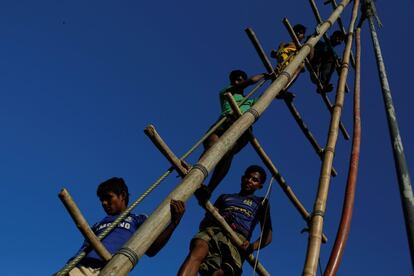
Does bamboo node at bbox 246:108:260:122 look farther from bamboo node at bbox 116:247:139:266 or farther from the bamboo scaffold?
bamboo node at bbox 116:247:139:266

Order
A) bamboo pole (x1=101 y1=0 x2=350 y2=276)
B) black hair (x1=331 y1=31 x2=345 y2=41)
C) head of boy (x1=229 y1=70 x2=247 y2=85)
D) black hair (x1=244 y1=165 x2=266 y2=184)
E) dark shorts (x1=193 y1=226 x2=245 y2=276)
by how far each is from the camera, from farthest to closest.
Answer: black hair (x1=331 y1=31 x2=345 y2=41)
head of boy (x1=229 y1=70 x2=247 y2=85)
black hair (x1=244 y1=165 x2=266 y2=184)
dark shorts (x1=193 y1=226 x2=245 y2=276)
bamboo pole (x1=101 y1=0 x2=350 y2=276)

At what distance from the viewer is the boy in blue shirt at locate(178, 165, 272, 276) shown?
3959 mm

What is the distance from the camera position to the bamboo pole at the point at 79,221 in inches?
94.2

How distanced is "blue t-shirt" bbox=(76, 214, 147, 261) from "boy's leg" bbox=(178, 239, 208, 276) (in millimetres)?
560

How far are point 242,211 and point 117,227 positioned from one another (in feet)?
5.07

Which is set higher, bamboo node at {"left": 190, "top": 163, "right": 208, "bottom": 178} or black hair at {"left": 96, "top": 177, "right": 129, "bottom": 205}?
black hair at {"left": 96, "top": 177, "right": 129, "bottom": 205}

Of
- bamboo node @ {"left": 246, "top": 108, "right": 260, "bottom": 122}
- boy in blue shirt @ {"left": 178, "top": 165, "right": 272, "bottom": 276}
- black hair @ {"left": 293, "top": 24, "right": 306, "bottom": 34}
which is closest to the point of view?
bamboo node @ {"left": 246, "top": 108, "right": 260, "bottom": 122}

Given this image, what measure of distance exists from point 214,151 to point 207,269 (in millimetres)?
1351

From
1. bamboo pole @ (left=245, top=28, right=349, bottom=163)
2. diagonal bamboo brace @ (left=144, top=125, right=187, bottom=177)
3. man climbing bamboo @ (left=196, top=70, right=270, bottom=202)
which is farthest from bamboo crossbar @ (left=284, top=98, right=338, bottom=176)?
diagonal bamboo brace @ (left=144, top=125, right=187, bottom=177)

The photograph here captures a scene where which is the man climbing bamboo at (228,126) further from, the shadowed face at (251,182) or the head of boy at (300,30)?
the head of boy at (300,30)

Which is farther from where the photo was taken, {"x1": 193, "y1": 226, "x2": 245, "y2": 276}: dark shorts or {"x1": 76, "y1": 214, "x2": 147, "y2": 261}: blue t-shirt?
{"x1": 193, "y1": 226, "x2": 245, "y2": 276}: dark shorts

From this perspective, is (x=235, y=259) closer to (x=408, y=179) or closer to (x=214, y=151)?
(x=214, y=151)

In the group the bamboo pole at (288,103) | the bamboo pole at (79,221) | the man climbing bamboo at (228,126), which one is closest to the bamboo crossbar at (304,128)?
the bamboo pole at (288,103)

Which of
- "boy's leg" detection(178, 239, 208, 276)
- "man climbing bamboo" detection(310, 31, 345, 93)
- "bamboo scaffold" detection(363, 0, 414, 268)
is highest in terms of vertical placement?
"bamboo scaffold" detection(363, 0, 414, 268)
